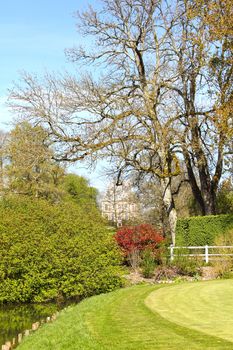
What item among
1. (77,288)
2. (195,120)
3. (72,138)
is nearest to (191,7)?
(195,120)

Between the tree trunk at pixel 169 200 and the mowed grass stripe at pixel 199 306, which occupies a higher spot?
the tree trunk at pixel 169 200

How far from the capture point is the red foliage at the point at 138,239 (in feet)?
80.7

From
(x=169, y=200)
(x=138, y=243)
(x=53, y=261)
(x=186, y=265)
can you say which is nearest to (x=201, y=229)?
(x=169, y=200)

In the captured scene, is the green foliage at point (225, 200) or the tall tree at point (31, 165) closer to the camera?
the tall tree at point (31, 165)

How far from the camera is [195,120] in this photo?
2908cm

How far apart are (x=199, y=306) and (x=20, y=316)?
6527 millimetres

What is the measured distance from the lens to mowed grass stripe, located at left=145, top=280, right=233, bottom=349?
30.7 feet

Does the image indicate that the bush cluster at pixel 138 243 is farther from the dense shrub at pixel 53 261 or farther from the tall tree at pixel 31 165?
the tall tree at pixel 31 165

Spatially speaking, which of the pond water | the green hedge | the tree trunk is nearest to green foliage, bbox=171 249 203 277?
the green hedge

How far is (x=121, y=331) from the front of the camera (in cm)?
941

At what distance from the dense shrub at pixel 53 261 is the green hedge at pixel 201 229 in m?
8.54

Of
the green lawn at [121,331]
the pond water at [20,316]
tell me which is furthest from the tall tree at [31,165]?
the green lawn at [121,331]

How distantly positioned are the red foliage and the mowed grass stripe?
8.41 meters

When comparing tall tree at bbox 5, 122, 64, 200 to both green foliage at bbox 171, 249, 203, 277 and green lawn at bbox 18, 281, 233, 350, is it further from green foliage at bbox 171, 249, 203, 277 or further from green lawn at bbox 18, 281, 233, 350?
green lawn at bbox 18, 281, 233, 350
